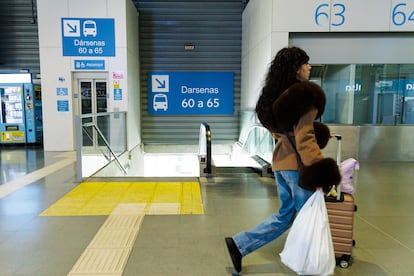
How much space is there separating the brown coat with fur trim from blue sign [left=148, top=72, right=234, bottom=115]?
306 inches

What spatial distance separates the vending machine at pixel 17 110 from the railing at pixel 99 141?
2973 millimetres

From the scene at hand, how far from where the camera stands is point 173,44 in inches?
368

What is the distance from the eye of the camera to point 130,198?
3.81 meters

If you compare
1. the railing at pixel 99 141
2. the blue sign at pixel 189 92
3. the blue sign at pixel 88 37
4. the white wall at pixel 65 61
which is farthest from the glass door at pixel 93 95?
the blue sign at pixel 189 92

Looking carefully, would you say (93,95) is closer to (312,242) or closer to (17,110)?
(17,110)

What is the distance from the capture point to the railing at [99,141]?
15.1ft

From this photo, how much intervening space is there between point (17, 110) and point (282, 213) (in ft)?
28.6

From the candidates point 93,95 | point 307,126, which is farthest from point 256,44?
point 307,126

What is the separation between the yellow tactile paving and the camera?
340cm

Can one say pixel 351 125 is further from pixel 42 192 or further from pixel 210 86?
pixel 42 192

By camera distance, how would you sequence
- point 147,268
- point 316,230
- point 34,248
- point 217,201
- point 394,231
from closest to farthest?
point 316,230, point 147,268, point 34,248, point 394,231, point 217,201

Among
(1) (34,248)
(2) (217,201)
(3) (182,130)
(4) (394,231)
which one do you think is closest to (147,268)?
(1) (34,248)

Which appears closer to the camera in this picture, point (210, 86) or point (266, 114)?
point (266, 114)

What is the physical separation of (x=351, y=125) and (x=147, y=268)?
19.0 feet
